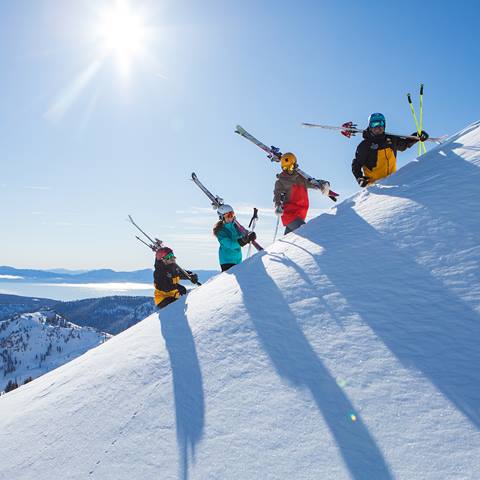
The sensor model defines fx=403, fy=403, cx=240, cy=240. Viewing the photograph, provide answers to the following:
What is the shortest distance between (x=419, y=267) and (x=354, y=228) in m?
1.61

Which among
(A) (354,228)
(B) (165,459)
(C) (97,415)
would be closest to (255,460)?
(B) (165,459)

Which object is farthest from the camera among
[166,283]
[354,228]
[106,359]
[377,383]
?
[166,283]

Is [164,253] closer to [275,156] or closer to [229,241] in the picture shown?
[229,241]

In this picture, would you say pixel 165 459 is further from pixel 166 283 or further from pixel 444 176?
pixel 166 283

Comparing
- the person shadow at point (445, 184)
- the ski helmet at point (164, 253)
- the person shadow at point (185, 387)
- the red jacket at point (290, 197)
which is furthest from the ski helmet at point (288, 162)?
the person shadow at point (185, 387)

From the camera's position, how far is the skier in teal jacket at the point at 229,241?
9.23 meters

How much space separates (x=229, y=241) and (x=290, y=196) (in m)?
1.73

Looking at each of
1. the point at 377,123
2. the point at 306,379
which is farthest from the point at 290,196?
the point at 306,379

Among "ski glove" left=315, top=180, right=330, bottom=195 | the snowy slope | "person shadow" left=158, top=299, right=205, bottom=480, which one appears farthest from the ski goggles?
"person shadow" left=158, top=299, right=205, bottom=480

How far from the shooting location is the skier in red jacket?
902 centimetres

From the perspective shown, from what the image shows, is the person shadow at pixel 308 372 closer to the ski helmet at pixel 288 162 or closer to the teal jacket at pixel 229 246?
the teal jacket at pixel 229 246

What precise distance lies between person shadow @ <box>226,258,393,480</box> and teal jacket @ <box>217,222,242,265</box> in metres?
4.04

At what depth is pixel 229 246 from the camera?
926 cm

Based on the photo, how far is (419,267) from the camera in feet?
13.0
